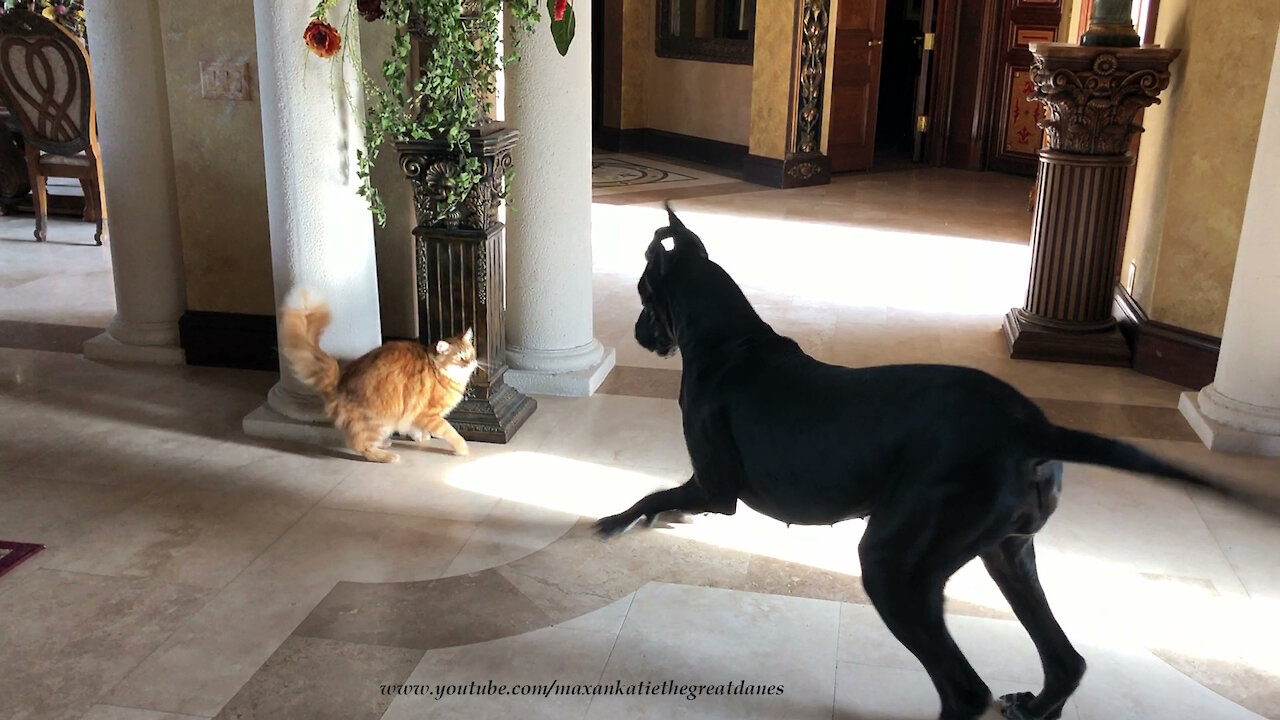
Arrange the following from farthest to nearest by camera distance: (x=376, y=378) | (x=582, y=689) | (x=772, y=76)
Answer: (x=772, y=76)
(x=376, y=378)
(x=582, y=689)

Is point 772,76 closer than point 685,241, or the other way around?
point 685,241

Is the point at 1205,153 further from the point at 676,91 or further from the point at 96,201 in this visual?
the point at 676,91

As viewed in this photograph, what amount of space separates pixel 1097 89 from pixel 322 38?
3.28 meters

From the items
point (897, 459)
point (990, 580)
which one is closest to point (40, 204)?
point (990, 580)

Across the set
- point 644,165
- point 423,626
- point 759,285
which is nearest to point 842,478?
point 423,626

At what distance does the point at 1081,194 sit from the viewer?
17.3ft

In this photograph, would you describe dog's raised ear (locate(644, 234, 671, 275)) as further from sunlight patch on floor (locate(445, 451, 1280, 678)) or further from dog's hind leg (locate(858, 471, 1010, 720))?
sunlight patch on floor (locate(445, 451, 1280, 678))

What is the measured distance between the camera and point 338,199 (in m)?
4.02

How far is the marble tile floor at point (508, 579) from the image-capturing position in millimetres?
2789

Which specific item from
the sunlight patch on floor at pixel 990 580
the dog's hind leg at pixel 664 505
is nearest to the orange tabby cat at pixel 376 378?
the sunlight patch on floor at pixel 990 580

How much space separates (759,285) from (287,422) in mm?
2980

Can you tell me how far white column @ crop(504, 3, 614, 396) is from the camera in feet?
14.6

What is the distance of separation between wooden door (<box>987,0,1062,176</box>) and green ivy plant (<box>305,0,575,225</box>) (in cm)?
693

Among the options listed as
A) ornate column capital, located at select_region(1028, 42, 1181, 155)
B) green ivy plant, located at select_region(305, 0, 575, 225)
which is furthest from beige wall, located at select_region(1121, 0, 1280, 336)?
green ivy plant, located at select_region(305, 0, 575, 225)
